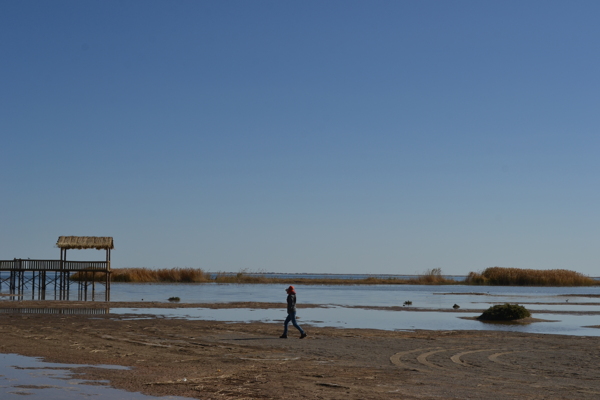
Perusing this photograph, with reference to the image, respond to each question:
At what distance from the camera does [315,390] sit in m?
11.4

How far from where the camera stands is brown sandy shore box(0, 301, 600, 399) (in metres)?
11.6

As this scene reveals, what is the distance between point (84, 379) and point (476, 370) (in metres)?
8.27

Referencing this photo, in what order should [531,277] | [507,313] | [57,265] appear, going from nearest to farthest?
1. [507,313]
2. [57,265]
3. [531,277]

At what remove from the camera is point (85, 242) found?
179ft

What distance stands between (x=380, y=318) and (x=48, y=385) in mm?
21568

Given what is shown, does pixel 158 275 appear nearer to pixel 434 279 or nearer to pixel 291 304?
pixel 434 279

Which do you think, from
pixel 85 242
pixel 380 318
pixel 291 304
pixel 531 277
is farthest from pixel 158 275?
pixel 291 304

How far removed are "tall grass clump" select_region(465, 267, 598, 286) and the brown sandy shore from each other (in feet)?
209

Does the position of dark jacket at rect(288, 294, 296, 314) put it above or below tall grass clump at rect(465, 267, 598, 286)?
above

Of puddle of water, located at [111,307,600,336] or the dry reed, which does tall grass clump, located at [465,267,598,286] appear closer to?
the dry reed

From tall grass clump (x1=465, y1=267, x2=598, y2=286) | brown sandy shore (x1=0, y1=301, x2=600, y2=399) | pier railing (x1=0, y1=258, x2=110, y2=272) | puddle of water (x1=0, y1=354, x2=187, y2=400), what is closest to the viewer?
puddle of water (x1=0, y1=354, x2=187, y2=400)

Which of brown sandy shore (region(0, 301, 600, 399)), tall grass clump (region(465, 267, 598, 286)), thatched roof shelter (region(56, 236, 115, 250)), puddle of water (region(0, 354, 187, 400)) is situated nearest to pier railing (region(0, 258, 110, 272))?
thatched roof shelter (region(56, 236, 115, 250))

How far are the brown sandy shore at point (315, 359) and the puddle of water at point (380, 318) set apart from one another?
274 cm

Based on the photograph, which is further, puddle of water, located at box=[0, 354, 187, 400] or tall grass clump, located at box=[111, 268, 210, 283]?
tall grass clump, located at box=[111, 268, 210, 283]
